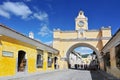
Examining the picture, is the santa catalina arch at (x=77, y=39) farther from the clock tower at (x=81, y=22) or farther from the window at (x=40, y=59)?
the window at (x=40, y=59)

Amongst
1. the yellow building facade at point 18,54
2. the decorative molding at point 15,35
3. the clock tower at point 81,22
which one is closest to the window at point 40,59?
the yellow building facade at point 18,54

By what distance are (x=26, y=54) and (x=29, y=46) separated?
4.03ft

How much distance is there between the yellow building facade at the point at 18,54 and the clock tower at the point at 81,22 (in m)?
14.7

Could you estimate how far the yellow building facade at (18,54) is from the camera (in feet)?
47.8

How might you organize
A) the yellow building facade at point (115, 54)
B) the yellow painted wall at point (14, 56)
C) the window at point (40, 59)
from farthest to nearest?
the window at point (40, 59) < the yellow building facade at point (115, 54) < the yellow painted wall at point (14, 56)

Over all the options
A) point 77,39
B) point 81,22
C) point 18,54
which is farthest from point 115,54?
point 81,22

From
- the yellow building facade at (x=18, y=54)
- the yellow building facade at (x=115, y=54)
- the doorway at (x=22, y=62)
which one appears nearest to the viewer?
the yellow building facade at (x=18, y=54)

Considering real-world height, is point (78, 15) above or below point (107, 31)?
above

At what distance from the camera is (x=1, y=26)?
14.0 meters

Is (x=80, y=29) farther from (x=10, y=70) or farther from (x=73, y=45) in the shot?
(x=10, y=70)

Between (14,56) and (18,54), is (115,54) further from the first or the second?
(18,54)

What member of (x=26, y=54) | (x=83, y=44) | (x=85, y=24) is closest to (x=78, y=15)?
(x=85, y=24)

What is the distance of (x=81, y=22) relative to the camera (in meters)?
39.6

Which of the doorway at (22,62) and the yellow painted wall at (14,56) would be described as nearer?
the yellow painted wall at (14,56)
